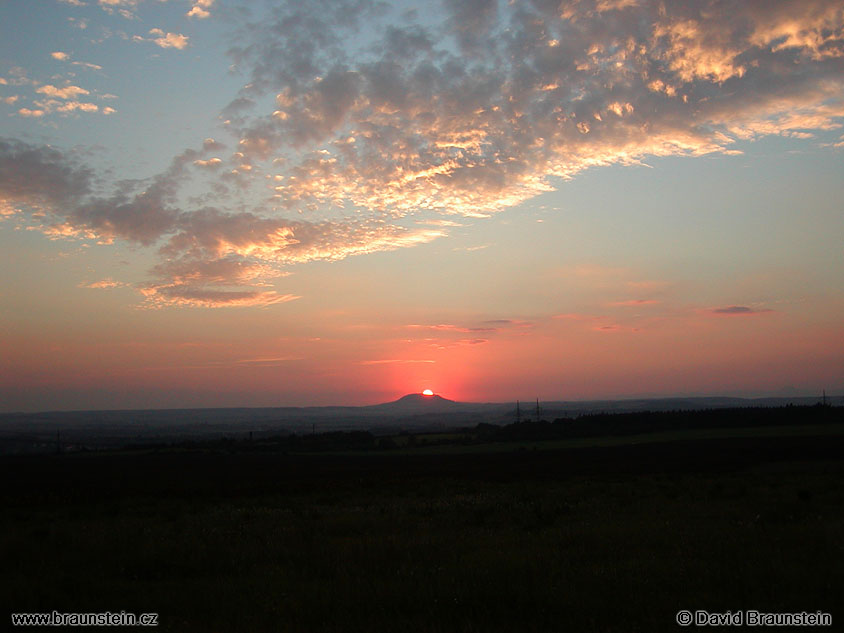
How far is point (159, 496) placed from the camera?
2658cm

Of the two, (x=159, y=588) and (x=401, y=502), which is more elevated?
(x=159, y=588)

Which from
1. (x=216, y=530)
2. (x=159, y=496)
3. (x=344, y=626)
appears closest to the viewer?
(x=344, y=626)

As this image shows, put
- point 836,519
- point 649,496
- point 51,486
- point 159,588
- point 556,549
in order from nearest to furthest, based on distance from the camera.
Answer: point 159,588
point 556,549
point 836,519
point 649,496
point 51,486

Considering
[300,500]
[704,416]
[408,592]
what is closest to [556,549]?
[408,592]

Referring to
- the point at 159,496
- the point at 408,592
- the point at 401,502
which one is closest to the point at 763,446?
the point at 401,502

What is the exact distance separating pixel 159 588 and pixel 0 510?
17391 mm

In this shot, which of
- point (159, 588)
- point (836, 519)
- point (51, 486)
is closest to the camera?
point (159, 588)

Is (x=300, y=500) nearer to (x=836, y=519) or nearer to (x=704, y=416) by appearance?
(x=836, y=519)

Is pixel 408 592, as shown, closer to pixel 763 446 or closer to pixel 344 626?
pixel 344 626

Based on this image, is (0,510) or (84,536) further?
→ (0,510)

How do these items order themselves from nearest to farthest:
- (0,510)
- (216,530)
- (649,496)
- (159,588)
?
(159,588)
(216,530)
(649,496)
(0,510)

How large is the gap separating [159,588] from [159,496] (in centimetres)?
1988

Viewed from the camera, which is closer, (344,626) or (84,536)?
(344,626)

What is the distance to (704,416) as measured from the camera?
3629 inches
